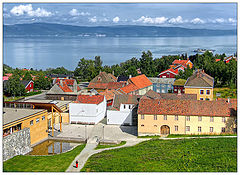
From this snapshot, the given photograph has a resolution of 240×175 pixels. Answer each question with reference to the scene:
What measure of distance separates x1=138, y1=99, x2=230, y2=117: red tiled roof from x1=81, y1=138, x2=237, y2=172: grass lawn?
2.66 metres

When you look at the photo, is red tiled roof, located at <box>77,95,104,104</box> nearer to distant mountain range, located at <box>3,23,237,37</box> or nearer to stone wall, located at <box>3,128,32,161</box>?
stone wall, located at <box>3,128,32,161</box>

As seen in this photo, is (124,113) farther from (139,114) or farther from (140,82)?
(140,82)

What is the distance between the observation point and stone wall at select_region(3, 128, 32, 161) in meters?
15.0

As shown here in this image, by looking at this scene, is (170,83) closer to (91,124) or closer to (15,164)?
(91,124)

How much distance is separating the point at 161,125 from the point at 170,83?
1810cm

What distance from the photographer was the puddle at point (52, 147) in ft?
59.5

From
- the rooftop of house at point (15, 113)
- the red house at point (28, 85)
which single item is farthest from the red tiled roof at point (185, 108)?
the red house at point (28, 85)

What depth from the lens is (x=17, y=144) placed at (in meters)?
16.2

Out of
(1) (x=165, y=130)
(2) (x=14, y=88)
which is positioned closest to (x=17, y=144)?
(1) (x=165, y=130)

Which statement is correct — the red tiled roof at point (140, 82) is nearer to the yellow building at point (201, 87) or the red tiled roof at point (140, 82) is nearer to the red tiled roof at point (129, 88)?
the red tiled roof at point (129, 88)

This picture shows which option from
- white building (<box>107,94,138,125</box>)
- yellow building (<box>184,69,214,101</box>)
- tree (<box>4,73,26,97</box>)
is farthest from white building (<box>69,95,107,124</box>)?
tree (<box>4,73,26,97</box>)

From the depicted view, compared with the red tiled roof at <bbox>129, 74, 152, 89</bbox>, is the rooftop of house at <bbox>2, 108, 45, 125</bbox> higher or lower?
lower

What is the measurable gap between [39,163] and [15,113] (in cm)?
607

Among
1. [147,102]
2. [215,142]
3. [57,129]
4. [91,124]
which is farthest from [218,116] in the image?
[57,129]
